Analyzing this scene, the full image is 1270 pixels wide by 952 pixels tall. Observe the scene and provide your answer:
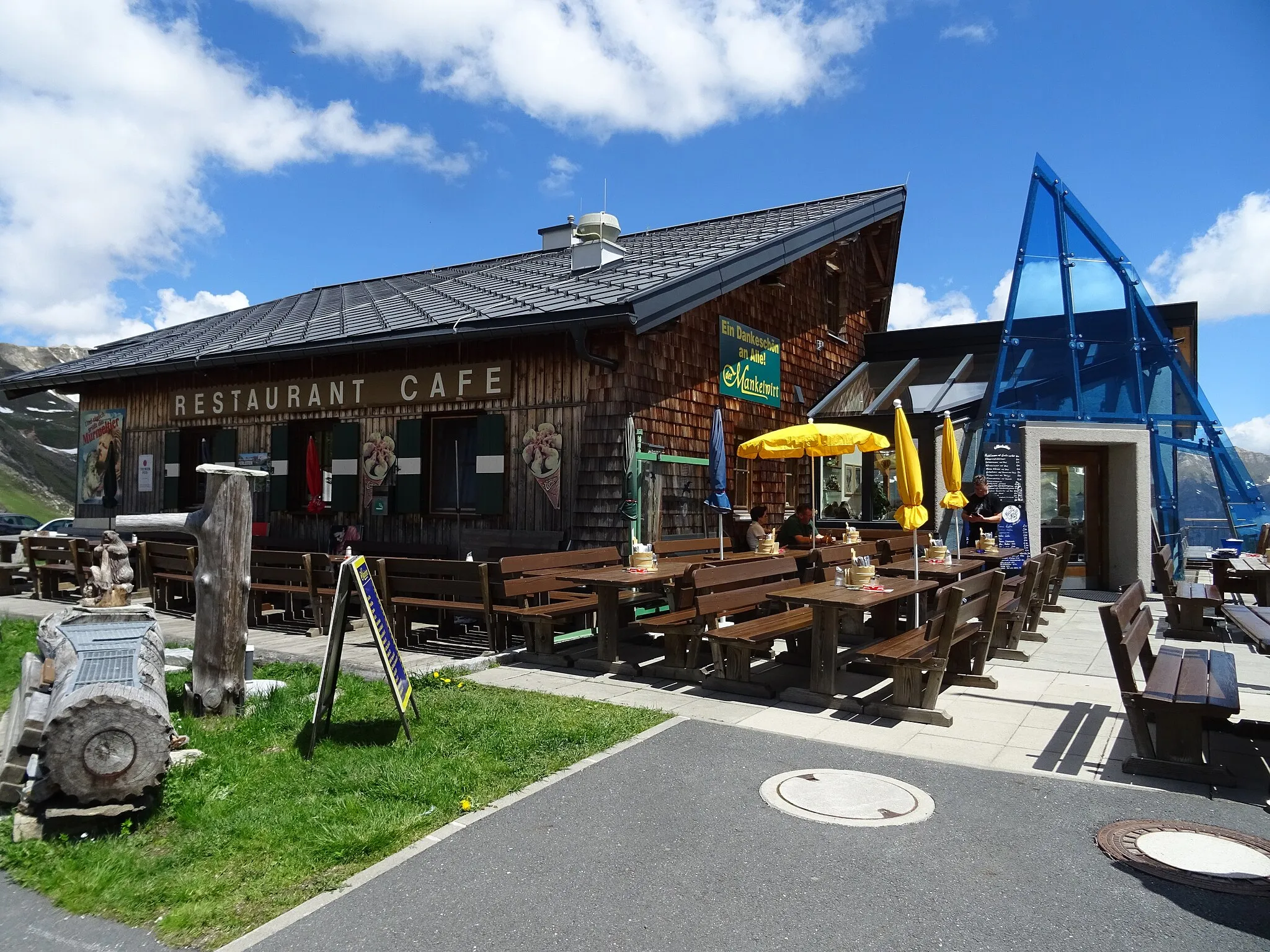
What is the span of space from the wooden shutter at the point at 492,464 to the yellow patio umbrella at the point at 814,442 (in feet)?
10.1

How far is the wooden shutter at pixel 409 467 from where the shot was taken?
1138cm

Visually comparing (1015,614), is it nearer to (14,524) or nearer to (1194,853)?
(1194,853)

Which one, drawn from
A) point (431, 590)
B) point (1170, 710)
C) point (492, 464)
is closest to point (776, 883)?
point (1170, 710)

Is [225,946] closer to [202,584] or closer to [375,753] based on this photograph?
[375,753]

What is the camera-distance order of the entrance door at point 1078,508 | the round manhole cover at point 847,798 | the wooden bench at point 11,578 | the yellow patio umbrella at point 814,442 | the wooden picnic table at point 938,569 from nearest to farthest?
1. the round manhole cover at point 847,798
2. the wooden picnic table at point 938,569
3. the yellow patio umbrella at point 814,442
4. the wooden bench at point 11,578
5. the entrance door at point 1078,508

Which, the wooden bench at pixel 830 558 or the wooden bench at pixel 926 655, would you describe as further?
the wooden bench at pixel 830 558

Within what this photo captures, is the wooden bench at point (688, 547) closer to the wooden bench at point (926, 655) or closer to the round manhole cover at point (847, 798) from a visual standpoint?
the wooden bench at point (926, 655)

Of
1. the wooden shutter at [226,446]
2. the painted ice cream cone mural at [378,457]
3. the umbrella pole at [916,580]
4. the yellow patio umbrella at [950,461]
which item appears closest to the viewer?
the umbrella pole at [916,580]

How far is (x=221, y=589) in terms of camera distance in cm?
575

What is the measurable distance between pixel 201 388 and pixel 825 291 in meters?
10.9

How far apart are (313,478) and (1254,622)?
11135 millimetres

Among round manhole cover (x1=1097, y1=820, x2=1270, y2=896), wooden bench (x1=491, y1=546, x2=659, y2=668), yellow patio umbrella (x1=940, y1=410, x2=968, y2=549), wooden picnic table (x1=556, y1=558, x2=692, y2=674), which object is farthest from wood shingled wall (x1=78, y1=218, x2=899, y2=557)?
round manhole cover (x1=1097, y1=820, x2=1270, y2=896)

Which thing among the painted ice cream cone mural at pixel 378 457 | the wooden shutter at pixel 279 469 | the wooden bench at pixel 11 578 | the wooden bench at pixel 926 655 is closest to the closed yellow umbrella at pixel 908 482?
the wooden bench at pixel 926 655

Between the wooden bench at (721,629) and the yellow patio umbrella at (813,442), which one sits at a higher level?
the yellow patio umbrella at (813,442)
